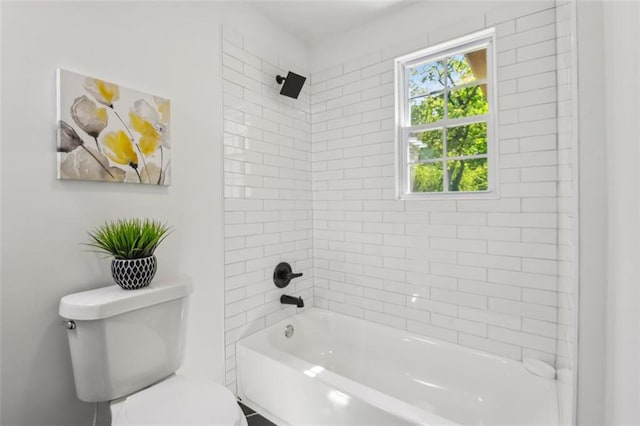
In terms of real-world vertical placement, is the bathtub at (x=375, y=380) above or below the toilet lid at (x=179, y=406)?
below

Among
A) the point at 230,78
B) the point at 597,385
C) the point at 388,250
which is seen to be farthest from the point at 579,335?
the point at 230,78

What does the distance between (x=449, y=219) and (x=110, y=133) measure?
200 centimetres

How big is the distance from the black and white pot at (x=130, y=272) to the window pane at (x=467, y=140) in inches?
77.8

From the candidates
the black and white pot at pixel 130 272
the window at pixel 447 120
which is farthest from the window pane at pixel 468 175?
the black and white pot at pixel 130 272

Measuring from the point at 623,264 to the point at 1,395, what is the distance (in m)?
1.97

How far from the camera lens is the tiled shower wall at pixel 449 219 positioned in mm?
1695

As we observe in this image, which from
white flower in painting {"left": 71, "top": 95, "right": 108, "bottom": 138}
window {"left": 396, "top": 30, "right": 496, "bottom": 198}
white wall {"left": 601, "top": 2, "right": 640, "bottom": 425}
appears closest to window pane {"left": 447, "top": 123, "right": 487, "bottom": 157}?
window {"left": 396, "top": 30, "right": 496, "bottom": 198}

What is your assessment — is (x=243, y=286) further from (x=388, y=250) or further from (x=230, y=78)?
(x=230, y=78)

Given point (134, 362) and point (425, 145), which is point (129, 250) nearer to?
point (134, 362)

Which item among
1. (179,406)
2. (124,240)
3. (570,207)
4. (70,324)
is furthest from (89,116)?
(570,207)

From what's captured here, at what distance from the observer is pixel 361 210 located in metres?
2.40

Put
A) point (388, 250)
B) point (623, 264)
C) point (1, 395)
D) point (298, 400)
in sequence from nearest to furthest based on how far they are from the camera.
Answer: point (623, 264)
point (1, 395)
point (298, 400)
point (388, 250)

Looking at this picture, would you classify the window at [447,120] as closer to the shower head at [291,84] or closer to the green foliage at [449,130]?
the green foliage at [449,130]

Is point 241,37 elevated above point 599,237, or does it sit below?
above
